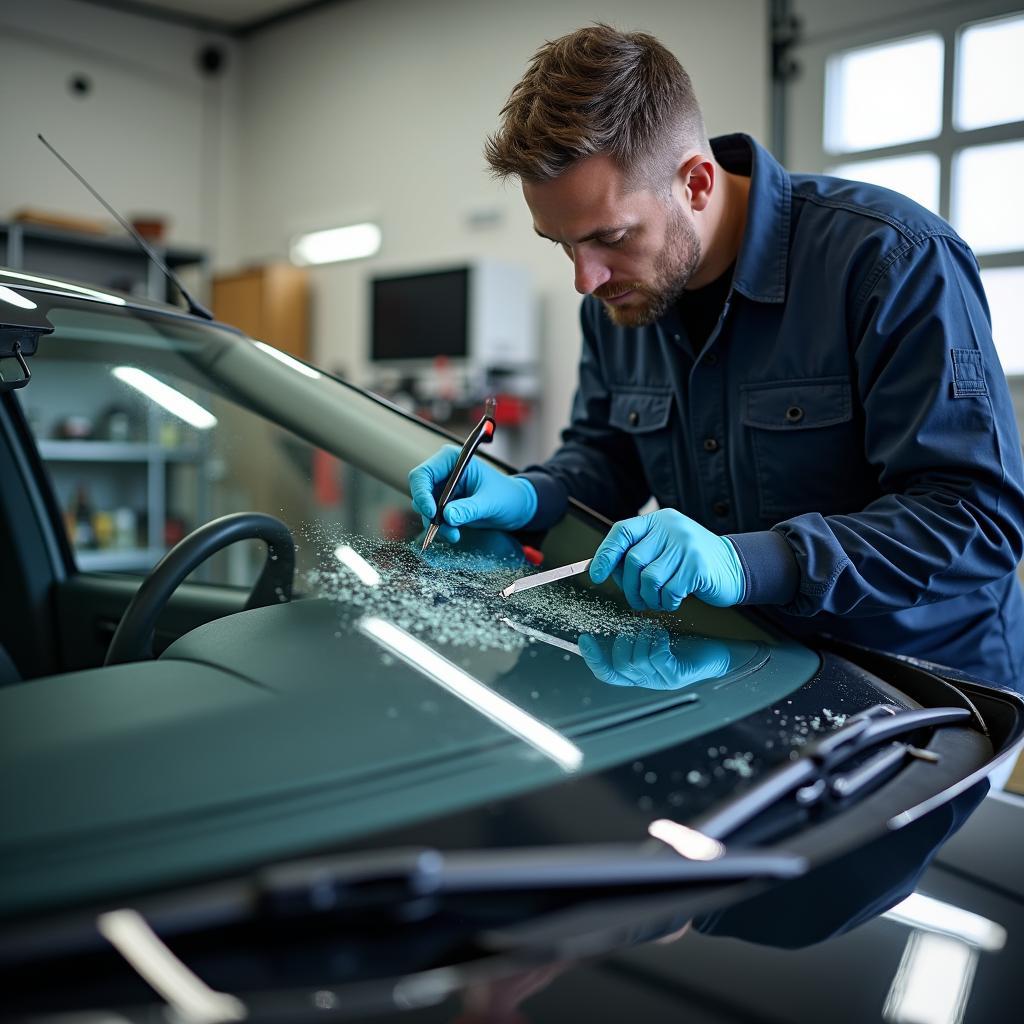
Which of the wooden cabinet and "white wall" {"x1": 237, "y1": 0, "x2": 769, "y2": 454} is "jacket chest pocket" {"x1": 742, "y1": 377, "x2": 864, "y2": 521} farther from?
the wooden cabinet

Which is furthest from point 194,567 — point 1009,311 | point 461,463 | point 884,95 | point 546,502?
point 884,95

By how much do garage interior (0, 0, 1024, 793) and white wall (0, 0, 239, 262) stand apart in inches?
0.5

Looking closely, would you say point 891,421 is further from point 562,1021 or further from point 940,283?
point 562,1021

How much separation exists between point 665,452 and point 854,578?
49 centimetres

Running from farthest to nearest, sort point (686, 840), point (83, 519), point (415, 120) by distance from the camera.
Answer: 1. point (415, 120)
2. point (83, 519)
3. point (686, 840)

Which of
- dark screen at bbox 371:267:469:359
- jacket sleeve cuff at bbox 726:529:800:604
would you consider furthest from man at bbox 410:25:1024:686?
dark screen at bbox 371:267:469:359

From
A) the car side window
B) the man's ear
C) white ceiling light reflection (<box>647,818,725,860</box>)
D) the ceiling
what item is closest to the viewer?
white ceiling light reflection (<box>647,818,725,860</box>)

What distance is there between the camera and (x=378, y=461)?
1.11 m

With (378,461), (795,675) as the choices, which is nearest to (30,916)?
(795,675)

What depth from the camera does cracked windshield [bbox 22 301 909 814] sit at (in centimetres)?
62

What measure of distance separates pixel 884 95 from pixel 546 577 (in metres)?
3.43

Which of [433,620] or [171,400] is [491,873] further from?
[171,400]

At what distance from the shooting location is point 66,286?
3.48 feet

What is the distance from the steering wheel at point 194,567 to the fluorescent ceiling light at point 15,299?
0.27 m
